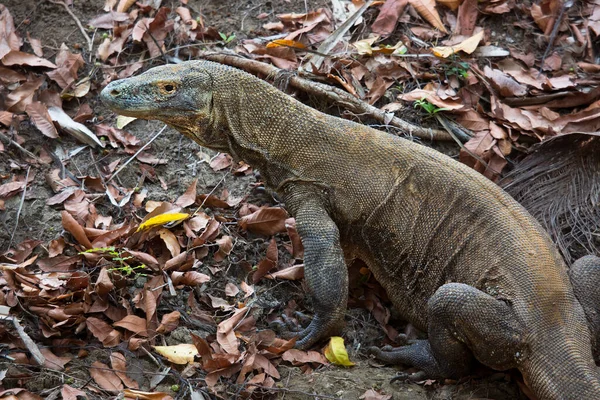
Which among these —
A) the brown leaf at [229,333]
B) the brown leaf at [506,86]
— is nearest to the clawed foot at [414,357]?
the brown leaf at [229,333]

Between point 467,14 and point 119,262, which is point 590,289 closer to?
point 119,262

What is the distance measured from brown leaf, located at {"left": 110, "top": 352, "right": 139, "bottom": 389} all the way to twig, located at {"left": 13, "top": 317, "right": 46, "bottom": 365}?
454mm

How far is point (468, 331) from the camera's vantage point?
4.77m

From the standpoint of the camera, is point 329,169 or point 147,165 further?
point 147,165

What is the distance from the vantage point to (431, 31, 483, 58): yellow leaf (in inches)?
282

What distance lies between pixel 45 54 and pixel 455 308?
16.8 ft

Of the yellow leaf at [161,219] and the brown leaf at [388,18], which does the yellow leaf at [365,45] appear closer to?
the brown leaf at [388,18]

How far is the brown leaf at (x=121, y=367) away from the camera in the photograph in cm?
480

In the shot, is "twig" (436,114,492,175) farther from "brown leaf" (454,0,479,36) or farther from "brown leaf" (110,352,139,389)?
"brown leaf" (110,352,139,389)

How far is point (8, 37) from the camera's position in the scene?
7363 millimetres

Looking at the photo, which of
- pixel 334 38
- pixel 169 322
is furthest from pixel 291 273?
pixel 334 38

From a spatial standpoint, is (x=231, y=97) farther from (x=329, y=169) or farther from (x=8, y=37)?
(x=8, y=37)

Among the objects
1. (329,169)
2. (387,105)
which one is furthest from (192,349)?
(387,105)

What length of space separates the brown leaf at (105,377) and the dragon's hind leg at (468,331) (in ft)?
7.15
